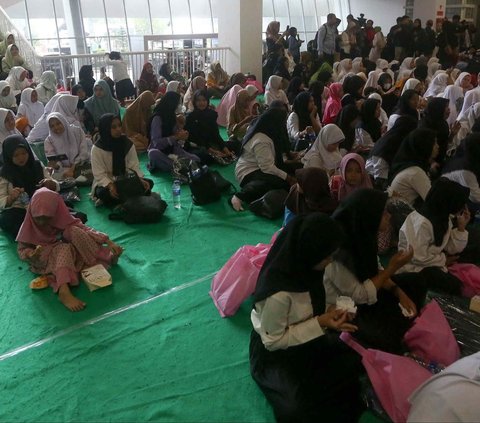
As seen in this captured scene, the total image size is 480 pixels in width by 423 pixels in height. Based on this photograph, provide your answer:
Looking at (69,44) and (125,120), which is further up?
(69,44)

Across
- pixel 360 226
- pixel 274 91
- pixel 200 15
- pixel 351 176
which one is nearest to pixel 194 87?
pixel 274 91

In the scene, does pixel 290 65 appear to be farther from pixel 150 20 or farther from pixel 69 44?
pixel 69 44

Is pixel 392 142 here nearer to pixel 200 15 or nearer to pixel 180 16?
pixel 180 16

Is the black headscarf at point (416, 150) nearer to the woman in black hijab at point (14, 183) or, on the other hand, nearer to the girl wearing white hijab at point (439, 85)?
the woman in black hijab at point (14, 183)

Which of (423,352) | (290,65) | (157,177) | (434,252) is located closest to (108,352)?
(423,352)

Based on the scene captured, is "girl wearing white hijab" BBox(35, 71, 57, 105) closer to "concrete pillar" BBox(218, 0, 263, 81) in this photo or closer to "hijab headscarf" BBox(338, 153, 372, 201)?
"concrete pillar" BBox(218, 0, 263, 81)

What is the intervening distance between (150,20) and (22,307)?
1213 cm

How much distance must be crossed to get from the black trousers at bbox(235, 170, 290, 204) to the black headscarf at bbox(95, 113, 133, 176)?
3.61 ft

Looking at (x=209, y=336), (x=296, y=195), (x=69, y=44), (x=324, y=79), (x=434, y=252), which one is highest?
(x=69, y=44)

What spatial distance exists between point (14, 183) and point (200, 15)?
11767 millimetres

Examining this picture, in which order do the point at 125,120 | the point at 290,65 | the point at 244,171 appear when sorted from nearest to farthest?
the point at 244,171 < the point at 125,120 < the point at 290,65

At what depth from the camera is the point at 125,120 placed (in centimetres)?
591

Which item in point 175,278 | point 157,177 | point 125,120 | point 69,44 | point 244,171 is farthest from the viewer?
point 69,44

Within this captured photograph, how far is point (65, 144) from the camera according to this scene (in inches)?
187
